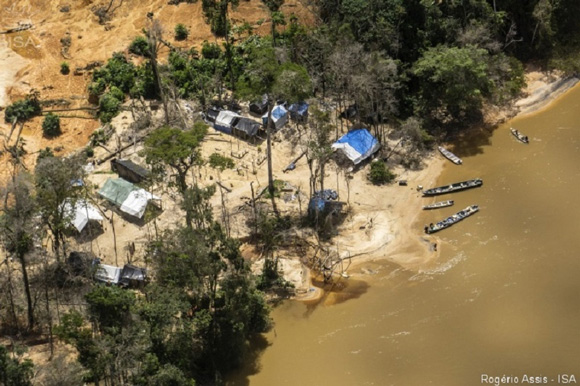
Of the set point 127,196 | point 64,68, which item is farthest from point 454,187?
point 64,68

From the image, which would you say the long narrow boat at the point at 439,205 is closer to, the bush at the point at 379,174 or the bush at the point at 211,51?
the bush at the point at 379,174

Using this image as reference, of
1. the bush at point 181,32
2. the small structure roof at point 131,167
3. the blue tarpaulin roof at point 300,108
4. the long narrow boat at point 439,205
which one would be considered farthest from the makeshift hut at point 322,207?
the bush at point 181,32

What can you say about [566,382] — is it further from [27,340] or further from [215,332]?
[27,340]

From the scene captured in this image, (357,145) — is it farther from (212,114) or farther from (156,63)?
(156,63)

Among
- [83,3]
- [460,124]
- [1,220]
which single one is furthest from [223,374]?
[83,3]

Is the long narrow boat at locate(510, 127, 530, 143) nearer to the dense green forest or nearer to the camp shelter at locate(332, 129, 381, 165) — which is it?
the dense green forest

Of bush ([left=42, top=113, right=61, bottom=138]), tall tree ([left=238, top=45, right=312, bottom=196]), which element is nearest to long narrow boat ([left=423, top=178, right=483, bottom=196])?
tall tree ([left=238, top=45, right=312, bottom=196])
